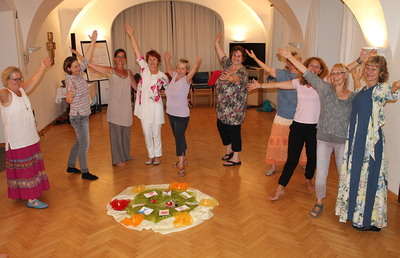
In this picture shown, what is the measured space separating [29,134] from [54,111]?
4.89 metres

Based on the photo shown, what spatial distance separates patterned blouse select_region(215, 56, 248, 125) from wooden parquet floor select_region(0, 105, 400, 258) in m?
0.78

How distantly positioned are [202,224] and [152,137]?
2.01m

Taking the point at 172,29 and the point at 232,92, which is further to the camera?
the point at 172,29

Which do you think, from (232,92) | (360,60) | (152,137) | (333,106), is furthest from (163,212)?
(360,60)

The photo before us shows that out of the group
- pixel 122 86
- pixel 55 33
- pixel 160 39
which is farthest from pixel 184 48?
pixel 122 86

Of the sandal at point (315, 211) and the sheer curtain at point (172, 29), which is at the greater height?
the sheer curtain at point (172, 29)

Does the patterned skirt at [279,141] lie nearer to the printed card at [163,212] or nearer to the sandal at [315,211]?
the sandal at [315,211]

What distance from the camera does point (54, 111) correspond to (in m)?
8.66

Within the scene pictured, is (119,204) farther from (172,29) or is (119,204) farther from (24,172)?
(172,29)

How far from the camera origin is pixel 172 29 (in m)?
11.6

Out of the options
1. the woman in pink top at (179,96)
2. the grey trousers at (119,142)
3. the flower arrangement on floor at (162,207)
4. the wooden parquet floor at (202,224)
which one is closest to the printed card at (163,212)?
the flower arrangement on floor at (162,207)

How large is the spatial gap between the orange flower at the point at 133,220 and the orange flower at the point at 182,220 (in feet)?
1.20

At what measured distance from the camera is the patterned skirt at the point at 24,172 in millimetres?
4043

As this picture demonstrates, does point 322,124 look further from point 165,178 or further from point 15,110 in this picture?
point 15,110
